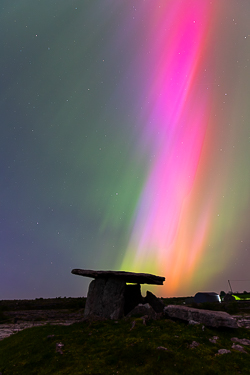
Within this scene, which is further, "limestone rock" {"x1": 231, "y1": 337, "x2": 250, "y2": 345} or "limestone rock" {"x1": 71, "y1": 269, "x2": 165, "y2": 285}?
"limestone rock" {"x1": 71, "y1": 269, "x2": 165, "y2": 285}

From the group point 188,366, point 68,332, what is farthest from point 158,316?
point 188,366

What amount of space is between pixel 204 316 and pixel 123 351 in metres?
6.43

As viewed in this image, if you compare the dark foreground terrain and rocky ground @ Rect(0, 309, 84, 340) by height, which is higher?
the dark foreground terrain

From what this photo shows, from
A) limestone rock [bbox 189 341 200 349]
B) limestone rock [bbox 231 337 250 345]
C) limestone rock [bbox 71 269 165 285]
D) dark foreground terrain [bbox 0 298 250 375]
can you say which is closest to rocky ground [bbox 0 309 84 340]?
limestone rock [bbox 71 269 165 285]

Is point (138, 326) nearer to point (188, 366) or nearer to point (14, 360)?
point (188, 366)

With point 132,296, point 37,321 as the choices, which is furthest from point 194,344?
point 37,321

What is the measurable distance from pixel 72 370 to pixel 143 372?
278 cm

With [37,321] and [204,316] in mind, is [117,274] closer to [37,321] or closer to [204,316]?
[204,316]

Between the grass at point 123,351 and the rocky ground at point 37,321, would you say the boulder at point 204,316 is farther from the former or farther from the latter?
the rocky ground at point 37,321

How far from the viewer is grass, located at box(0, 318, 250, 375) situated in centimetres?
883

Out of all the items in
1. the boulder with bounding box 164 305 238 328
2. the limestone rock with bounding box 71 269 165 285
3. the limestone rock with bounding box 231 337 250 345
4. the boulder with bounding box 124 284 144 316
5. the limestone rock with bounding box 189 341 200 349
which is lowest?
the limestone rock with bounding box 231 337 250 345

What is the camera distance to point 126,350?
10.2 metres

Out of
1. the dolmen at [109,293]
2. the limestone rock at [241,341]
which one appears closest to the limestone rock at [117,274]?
the dolmen at [109,293]

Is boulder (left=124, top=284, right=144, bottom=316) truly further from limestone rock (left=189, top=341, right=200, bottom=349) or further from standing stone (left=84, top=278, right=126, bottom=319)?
limestone rock (left=189, top=341, right=200, bottom=349)
